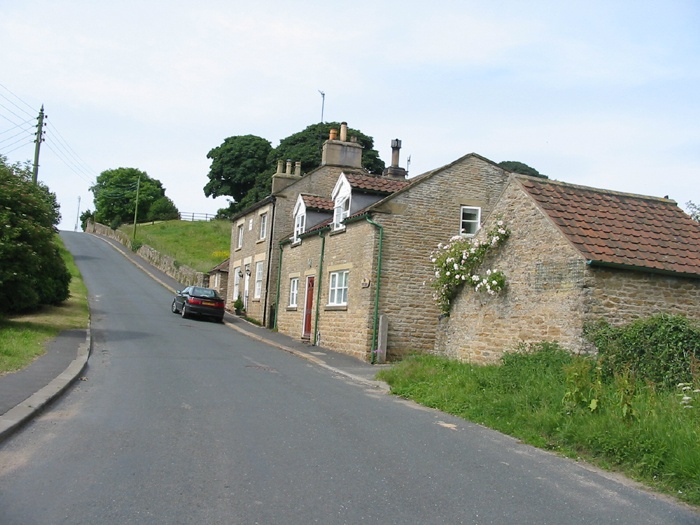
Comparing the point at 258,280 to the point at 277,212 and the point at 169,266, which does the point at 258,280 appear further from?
the point at 169,266

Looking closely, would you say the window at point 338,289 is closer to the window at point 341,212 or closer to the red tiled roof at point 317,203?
the window at point 341,212

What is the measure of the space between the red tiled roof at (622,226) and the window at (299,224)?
14860mm

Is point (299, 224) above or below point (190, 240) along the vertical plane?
below

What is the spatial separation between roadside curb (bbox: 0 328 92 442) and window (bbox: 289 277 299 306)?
14033mm

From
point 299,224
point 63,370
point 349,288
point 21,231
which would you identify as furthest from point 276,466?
point 299,224

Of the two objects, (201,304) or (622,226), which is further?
(201,304)

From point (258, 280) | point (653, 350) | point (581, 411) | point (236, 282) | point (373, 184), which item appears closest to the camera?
point (581, 411)

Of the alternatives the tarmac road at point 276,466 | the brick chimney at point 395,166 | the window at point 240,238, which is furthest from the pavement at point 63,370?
the window at point 240,238

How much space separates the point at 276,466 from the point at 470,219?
56.5ft

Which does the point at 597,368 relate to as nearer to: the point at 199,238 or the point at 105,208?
the point at 199,238

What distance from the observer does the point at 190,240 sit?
75.6 metres

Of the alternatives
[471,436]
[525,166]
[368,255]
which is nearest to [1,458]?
[471,436]

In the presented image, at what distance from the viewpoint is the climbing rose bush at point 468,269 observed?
1523 centimetres

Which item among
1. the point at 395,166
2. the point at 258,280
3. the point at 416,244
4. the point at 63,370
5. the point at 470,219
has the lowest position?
the point at 63,370
